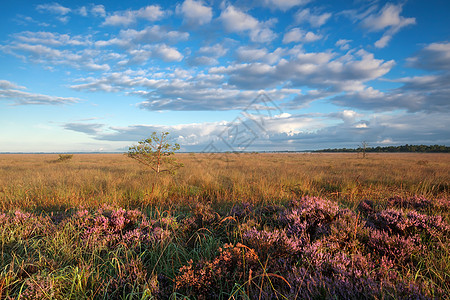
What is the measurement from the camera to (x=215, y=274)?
2.40 meters

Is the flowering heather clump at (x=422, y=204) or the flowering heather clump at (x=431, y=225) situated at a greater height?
the flowering heather clump at (x=431, y=225)

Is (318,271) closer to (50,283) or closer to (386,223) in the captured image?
(386,223)

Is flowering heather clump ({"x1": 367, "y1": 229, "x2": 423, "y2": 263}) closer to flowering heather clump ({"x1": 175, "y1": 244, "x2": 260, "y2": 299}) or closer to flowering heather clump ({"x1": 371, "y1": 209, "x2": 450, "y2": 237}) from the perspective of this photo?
flowering heather clump ({"x1": 371, "y1": 209, "x2": 450, "y2": 237})

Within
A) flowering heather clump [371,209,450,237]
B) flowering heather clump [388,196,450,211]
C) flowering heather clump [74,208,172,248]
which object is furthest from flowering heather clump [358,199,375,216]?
flowering heather clump [74,208,172,248]

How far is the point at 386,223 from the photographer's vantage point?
3523 mm

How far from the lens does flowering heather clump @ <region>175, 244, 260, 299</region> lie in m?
2.27

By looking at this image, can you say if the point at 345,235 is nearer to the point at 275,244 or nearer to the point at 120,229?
the point at 275,244

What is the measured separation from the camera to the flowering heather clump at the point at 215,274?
2273 mm

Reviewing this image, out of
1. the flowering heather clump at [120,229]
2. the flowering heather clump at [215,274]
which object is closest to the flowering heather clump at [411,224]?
the flowering heather clump at [215,274]

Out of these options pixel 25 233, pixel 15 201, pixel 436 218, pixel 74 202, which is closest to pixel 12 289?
pixel 25 233

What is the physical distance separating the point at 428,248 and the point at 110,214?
5200 mm

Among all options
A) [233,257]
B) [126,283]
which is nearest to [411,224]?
[233,257]

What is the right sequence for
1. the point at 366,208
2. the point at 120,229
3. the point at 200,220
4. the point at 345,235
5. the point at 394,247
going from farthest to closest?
the point at 366,208 → the point at 200,220 → the point at 120,229 → the point at 345,235 → the point at 394,247

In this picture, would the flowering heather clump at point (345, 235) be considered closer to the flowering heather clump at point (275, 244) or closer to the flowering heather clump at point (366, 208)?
the flowering heather clump at point (275, 244)
